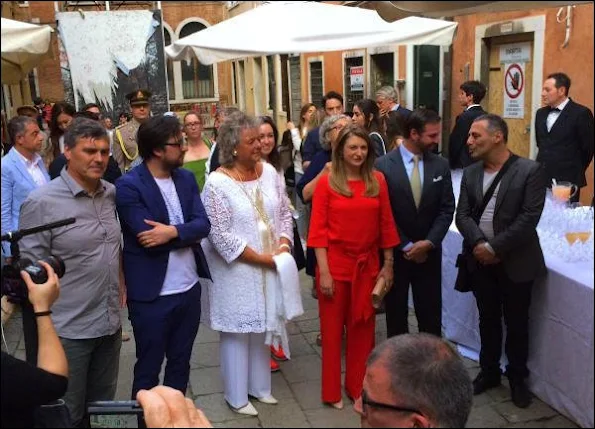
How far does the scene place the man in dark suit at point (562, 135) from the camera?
4312 millimetres

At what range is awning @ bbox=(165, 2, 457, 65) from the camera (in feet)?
14.2

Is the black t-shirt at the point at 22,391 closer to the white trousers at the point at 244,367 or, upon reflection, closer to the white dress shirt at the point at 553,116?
the white trousers at the point at 244,367

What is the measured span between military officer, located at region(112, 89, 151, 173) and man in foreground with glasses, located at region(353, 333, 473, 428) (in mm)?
3665

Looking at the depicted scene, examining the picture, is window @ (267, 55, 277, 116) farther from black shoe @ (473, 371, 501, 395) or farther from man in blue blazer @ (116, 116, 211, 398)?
man in blue blazer @ (116, 116, 211, 398)

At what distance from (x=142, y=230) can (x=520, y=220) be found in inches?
69.3

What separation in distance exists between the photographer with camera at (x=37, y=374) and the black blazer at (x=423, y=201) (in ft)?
6.45

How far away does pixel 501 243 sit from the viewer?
9.65 feet

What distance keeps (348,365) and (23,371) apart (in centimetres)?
200

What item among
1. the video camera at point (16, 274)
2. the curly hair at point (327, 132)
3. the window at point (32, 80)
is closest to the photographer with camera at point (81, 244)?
the window at point (32, 80)

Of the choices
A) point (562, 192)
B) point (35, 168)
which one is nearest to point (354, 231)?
point (562, 192)

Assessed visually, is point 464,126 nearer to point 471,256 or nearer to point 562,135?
point 562,135

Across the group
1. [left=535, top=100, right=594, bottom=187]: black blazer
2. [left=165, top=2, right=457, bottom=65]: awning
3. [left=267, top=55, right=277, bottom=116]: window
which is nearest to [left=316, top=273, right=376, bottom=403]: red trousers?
[left=165, top=2, right=457, bottom=65]: awning

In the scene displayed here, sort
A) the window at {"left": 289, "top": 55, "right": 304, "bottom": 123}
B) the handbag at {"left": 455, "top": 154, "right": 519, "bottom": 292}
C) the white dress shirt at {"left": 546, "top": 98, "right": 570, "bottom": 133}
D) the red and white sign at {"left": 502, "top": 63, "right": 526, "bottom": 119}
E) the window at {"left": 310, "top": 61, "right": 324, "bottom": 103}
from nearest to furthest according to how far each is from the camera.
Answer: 1. the handbag at {"left": 455, "top": 154, "right": 519, "bottom": 292}
2. the white dress shirt at {"left": 546, "top": 98, "right": 570, "bottom": 133}
3. the red and white sign at {"left": 502, "top": 63, "right": 526, "bottom": 119}
4. the window at {"left": 310, "top": 61, "right": 324, "bottom": 103}
5. the window at {"left": 289, "top": 55, "right": 304, "bottom": 123}

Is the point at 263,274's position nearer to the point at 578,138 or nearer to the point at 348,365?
the point at 348,365
